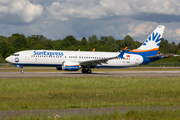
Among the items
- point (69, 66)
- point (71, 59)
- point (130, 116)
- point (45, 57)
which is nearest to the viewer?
point (130, 116)

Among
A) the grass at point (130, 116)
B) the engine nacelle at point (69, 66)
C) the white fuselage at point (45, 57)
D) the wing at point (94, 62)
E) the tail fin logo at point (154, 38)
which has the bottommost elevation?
the grass at point (130, 116)

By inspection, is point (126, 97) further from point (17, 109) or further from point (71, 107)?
point (17, 109)

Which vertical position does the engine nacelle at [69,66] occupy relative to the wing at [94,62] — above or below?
below

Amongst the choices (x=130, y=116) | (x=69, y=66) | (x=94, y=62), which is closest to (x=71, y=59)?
(x=69, y=66)

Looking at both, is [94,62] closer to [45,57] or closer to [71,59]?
[71,59]

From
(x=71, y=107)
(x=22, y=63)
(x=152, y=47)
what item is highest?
(x=152, y=47)

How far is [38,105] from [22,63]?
90.6 feet

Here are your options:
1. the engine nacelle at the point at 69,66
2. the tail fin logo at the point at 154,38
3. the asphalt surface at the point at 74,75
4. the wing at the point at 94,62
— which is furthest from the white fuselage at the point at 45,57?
the tail fin logo at the point at 154,38

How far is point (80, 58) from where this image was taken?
4044 centimetres

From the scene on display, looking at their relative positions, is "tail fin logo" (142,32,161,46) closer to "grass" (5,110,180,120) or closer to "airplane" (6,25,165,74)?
"airplane" (6,25,165,74)

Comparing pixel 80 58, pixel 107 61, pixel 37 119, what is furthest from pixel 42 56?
pixel 37 119

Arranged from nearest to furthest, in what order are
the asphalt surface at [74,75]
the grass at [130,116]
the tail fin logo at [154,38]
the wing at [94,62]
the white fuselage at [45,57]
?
the grass at [130,116], the asphalt surface at [74,75], the wing at [94,62], the white fuselage at [45,57], the tail fin logo at [154,38]

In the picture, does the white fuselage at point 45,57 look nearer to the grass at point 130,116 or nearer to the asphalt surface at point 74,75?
the asphalt surface at point 74,75

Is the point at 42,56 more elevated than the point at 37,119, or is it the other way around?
the point at 42,56
